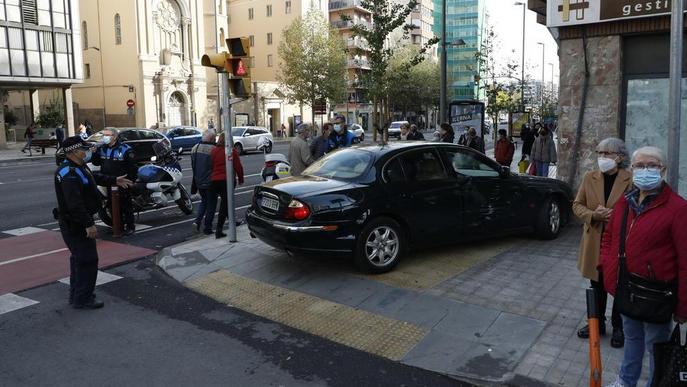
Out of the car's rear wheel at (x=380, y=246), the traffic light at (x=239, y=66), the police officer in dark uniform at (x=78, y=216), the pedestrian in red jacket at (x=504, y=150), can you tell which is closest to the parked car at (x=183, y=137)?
the pedestrian in red jacket at (x=504, y=150)

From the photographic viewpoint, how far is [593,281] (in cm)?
496

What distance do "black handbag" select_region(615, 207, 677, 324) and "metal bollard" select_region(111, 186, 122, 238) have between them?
25.2ft

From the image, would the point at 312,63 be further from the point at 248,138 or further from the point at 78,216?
the point at 78,216

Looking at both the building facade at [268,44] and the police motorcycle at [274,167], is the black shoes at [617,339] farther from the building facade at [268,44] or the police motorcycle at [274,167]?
the building facade at [268,44]

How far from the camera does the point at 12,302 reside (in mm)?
6121

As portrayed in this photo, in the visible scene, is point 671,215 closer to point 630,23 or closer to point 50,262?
point 630,23

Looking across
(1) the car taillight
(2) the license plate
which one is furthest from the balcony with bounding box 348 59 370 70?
(1) the car taillight

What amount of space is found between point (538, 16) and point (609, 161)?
7.05 m

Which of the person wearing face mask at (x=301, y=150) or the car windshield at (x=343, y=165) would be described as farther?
the person wearing face mask at (x=301, y=150)

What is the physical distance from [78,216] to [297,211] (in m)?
2.22

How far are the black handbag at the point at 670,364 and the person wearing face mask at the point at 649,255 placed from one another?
0.12 m

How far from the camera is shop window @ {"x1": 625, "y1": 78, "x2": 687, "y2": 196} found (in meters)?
8.30

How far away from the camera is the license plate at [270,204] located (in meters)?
6.71

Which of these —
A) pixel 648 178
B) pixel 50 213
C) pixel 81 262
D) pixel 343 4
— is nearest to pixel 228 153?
pixel 81 262
